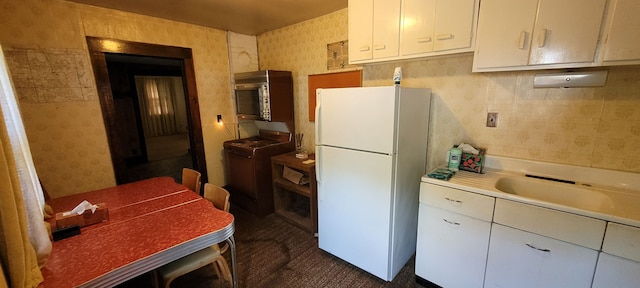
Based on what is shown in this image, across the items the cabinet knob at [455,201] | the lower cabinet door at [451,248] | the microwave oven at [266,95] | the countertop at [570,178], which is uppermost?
the microwave oven at [266,95]

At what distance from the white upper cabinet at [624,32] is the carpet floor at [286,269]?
186 cm

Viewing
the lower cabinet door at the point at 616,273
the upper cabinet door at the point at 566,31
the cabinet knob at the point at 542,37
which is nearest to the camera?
the lower cabinet door at the point at 616,273

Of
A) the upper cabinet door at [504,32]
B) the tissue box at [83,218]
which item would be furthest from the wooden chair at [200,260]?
the upper cabinet door at [504,32]

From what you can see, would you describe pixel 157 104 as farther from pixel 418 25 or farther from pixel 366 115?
pixel 418 25

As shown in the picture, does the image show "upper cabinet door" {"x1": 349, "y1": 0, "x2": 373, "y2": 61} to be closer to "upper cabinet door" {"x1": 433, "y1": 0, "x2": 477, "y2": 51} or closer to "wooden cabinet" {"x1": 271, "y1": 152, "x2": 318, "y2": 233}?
"upper cabinet door" {"x1": 433, "y1": 0, "x2": 477, "y2": 51}

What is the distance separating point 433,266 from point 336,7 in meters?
2.50

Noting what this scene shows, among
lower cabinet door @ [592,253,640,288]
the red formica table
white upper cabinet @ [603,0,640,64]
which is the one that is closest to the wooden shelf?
the red formica table

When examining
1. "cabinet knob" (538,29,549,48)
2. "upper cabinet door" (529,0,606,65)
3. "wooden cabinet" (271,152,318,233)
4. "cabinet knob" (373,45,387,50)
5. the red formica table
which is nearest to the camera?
the red formica table

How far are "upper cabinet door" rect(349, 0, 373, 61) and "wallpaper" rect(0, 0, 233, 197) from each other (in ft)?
7.25

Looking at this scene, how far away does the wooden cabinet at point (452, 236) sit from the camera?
1.54 metres

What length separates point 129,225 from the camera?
141cm

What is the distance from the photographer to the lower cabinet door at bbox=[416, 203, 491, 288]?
5.16ft

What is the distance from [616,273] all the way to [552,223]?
31cm

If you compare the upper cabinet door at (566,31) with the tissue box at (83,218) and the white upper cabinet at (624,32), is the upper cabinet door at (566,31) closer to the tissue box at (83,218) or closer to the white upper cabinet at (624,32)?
the white upper cabinet at (624,32)
